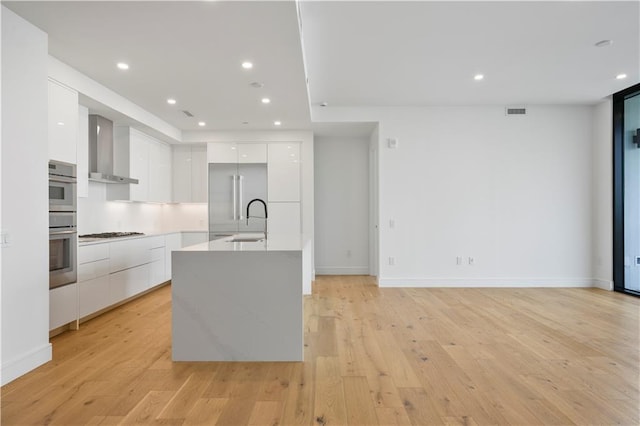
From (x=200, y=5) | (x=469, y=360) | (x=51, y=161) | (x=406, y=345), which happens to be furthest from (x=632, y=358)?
(x=51, y=161)

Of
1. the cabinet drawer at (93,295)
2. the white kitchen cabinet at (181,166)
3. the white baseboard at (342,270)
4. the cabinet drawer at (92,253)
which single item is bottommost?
the white baseboard at (342,270)

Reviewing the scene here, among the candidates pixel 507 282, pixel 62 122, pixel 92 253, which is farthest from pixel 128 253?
pixel 507 282

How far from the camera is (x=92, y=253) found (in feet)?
12.2

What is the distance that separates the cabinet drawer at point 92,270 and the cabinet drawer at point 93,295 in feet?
0.14

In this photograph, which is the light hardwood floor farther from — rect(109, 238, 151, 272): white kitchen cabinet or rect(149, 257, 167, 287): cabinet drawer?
rect(149, 257, 167, 287): cabinet drawer

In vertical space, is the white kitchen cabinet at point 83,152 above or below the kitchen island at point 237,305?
above

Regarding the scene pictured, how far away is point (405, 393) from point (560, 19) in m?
3.32

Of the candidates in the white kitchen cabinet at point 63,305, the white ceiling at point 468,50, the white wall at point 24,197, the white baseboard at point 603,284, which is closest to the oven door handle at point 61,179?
the white wall at point 24,197

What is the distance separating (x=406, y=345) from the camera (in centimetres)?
298

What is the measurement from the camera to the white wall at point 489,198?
545 centimetres

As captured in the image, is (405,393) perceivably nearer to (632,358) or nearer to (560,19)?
(632,358)

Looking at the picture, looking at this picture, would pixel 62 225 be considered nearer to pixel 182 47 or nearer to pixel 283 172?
pixel 182 47

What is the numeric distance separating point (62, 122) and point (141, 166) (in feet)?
6.80

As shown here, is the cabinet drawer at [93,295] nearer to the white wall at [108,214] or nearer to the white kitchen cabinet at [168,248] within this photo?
the white wall at [108,214]
